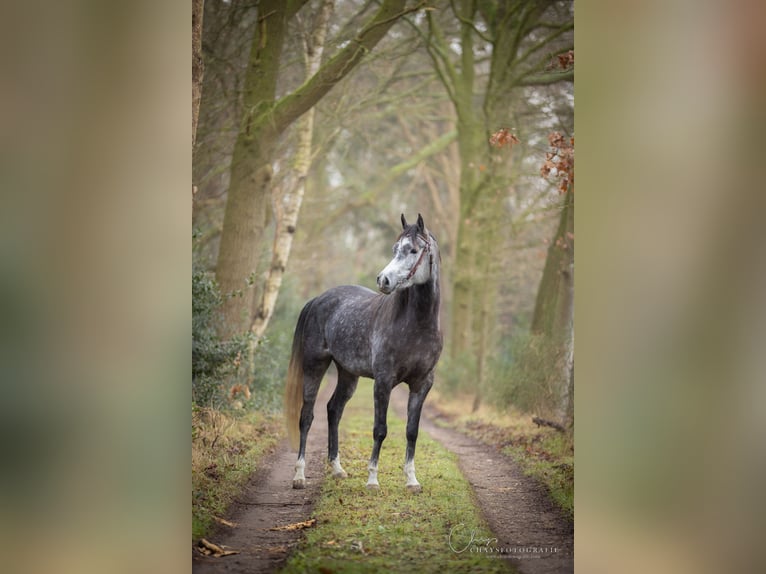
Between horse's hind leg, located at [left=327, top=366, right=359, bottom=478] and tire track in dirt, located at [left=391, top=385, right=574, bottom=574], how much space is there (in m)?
0.42

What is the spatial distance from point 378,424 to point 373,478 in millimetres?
369

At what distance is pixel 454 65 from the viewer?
8.69 metres

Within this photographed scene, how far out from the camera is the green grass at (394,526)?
4324mm

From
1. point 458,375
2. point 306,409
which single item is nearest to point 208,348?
point 306,409

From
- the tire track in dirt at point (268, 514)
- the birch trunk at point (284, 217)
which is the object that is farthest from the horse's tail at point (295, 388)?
the birch trunk at point (284, 217)

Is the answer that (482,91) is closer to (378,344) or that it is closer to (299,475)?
(378,344)

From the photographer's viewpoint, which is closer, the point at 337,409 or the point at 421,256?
the point at 421,256

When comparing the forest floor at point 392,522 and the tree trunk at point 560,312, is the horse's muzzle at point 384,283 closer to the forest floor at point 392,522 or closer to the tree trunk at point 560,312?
the forest floor at point 392,522

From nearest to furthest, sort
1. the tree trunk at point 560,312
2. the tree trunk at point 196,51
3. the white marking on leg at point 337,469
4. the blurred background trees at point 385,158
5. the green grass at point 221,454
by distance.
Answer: the green grass at point 221,454, the tree trunk at point 196,51, the white marking on leg at point 337,469, the blurred background trees at point 385,158, the tree trunk at point 560,312

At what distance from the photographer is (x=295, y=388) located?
5609 mm

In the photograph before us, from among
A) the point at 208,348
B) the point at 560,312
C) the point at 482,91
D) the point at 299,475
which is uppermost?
the point at 482,91

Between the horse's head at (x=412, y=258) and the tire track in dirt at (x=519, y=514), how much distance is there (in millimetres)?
1342

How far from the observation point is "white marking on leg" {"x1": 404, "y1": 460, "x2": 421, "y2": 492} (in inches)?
197
